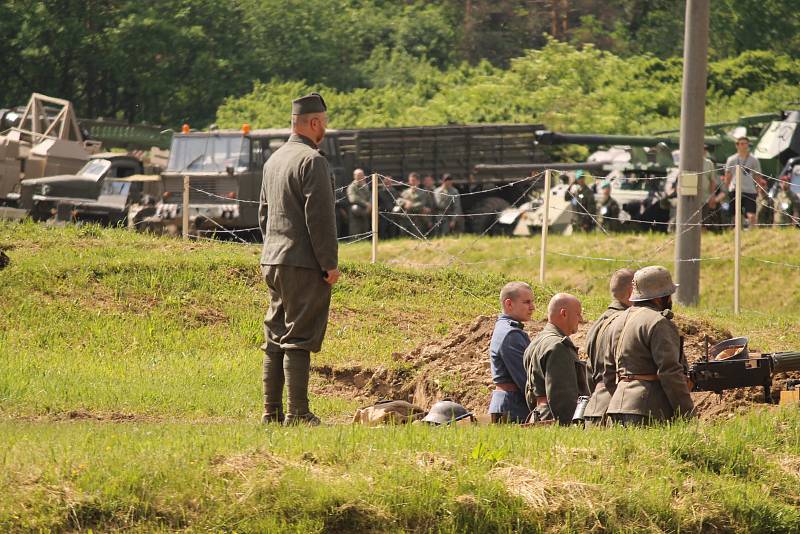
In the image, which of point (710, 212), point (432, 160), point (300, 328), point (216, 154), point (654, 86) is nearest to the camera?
point (300, 328)

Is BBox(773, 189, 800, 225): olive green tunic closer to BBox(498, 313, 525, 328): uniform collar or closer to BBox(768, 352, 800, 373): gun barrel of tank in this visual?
BBox(768, 352, 800, 373): gun barrel of tank

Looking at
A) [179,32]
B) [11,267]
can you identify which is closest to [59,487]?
[11,267]

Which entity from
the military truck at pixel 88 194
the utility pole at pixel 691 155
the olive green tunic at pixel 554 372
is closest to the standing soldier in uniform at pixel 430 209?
the military truck at pixel 88 194

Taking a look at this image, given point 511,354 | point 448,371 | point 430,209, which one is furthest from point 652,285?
point 430,209

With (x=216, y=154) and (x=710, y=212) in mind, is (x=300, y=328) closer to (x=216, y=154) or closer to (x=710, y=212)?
(x=710, y=212)

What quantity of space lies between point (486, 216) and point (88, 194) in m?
7.95

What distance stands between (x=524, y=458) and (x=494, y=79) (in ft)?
121

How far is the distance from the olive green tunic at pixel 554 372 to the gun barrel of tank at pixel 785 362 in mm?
1309

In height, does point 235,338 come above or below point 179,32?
below

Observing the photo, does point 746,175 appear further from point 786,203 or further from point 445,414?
point 445,414

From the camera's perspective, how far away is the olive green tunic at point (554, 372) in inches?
383

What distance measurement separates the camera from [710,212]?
83.8 ft

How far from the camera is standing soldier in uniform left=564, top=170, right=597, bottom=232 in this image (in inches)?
1099

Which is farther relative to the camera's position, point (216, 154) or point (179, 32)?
point (179, 32)
